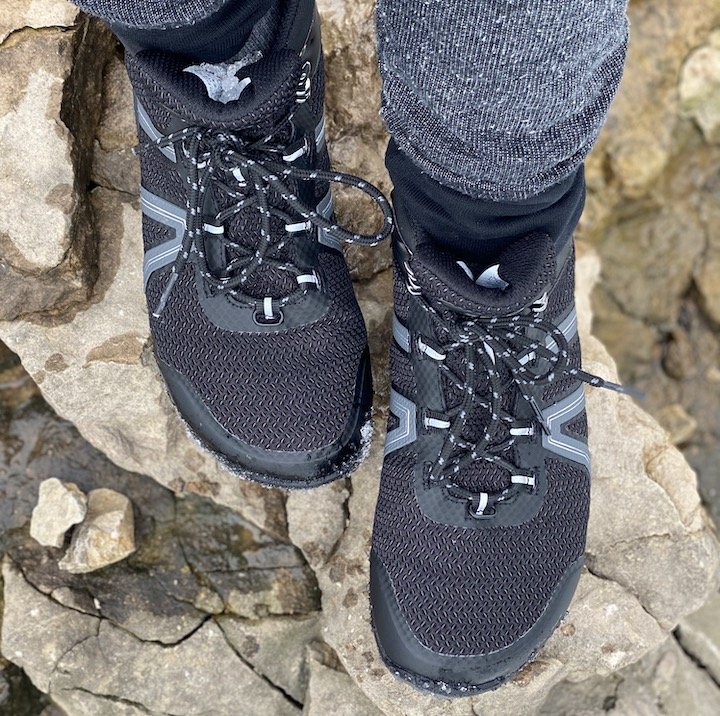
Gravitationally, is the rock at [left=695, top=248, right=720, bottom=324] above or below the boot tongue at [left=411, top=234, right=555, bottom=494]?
below

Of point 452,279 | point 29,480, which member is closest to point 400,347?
point 452,279

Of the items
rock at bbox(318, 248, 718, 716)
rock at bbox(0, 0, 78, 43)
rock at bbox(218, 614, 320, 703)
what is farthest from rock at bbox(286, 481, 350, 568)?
rock at bbox(0, 0, 78, 43)

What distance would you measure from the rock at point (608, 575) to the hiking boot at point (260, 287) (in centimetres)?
33

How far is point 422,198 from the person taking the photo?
4.19 ft

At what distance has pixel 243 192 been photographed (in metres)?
1.50

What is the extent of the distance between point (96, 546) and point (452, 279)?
115 centimetres

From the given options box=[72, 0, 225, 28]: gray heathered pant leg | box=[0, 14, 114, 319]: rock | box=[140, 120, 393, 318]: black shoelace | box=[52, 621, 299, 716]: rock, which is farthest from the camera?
box=[52, 621, 299, 716]: rock

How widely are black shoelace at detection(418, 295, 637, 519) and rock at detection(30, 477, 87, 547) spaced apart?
92 centimetres

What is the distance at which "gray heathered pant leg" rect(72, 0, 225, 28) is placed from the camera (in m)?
1.08

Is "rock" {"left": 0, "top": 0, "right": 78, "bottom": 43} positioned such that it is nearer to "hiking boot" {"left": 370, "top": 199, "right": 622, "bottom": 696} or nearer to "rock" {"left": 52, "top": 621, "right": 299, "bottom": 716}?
"hiking boot" {"left": 370, "top": 199, "right": 622, "bottom": 696}

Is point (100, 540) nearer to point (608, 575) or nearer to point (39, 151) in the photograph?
point (39, 151)

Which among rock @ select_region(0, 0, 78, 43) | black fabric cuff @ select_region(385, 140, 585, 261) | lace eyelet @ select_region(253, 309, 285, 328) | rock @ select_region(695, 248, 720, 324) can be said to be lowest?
rock @ select_region(695, 248, 720, 324)

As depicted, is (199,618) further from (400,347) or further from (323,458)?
(400,347)

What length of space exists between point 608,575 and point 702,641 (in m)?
0.66
